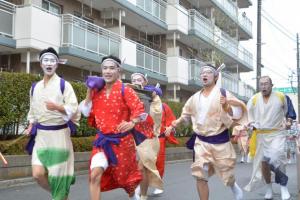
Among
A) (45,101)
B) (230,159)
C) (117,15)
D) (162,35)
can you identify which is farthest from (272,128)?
(162,35)

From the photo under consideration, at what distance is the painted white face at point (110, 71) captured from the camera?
6691mm

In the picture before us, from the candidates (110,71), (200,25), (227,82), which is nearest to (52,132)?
(110,71)

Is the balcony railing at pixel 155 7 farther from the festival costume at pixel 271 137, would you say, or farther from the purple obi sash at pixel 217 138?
the purple obi sash at pixel 217 138

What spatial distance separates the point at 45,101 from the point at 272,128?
432 cm

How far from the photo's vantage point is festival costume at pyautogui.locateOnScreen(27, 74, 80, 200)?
6539 mm

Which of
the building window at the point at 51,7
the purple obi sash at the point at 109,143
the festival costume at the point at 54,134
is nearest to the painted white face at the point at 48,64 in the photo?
the festival costume at the point at 54,134

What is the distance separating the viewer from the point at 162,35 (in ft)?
103

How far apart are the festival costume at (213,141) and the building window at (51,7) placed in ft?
45.2

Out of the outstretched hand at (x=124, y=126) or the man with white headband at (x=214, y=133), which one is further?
the man with white headband at (x=214, y=133)

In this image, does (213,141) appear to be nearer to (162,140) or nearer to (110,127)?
(110,127)

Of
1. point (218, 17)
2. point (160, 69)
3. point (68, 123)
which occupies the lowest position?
point (68, 123)

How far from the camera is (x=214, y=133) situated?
23.5 ft

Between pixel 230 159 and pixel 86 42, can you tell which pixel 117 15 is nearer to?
pixel 86 42

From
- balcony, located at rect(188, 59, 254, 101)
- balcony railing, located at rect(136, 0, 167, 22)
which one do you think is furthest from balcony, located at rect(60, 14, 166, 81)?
balcony, located at rect(188, 59, 254, 101)
